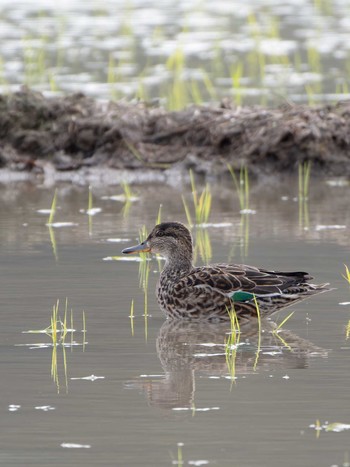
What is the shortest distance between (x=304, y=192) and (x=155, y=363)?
5.98m

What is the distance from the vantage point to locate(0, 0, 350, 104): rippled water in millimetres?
17812

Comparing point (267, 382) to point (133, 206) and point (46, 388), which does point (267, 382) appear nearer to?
point (46, 388)

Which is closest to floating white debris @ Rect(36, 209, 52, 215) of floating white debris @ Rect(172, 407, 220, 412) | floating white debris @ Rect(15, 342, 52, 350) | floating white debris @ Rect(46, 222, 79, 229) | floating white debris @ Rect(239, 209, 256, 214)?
floating white debris @ Rect(46, 222, 79, 229)

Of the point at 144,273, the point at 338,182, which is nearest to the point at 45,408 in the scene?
the point at 144,273

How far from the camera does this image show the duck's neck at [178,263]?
9258 mm

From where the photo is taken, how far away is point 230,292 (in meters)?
8.77

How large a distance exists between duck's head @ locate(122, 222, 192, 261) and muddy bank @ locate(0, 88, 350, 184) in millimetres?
4702

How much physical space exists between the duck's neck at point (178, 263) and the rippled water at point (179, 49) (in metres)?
6.44

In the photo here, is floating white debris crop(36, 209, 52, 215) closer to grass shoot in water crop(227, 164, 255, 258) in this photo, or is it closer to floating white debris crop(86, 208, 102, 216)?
floating white debris crop(86, 208, 102, 216)

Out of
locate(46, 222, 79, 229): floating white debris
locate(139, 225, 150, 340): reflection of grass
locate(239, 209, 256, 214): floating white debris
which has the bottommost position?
locate(139, 225, 150, 340): reflection of grass

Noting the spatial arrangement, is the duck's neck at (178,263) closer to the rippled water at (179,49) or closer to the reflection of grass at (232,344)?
the reflection of grass at (232,344)

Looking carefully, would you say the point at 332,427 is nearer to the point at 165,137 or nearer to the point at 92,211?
the point at 92,211

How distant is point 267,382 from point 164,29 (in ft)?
53.4

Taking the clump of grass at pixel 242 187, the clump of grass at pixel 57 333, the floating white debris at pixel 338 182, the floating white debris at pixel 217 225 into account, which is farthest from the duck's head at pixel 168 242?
the floating white debris at pixel 338 182
